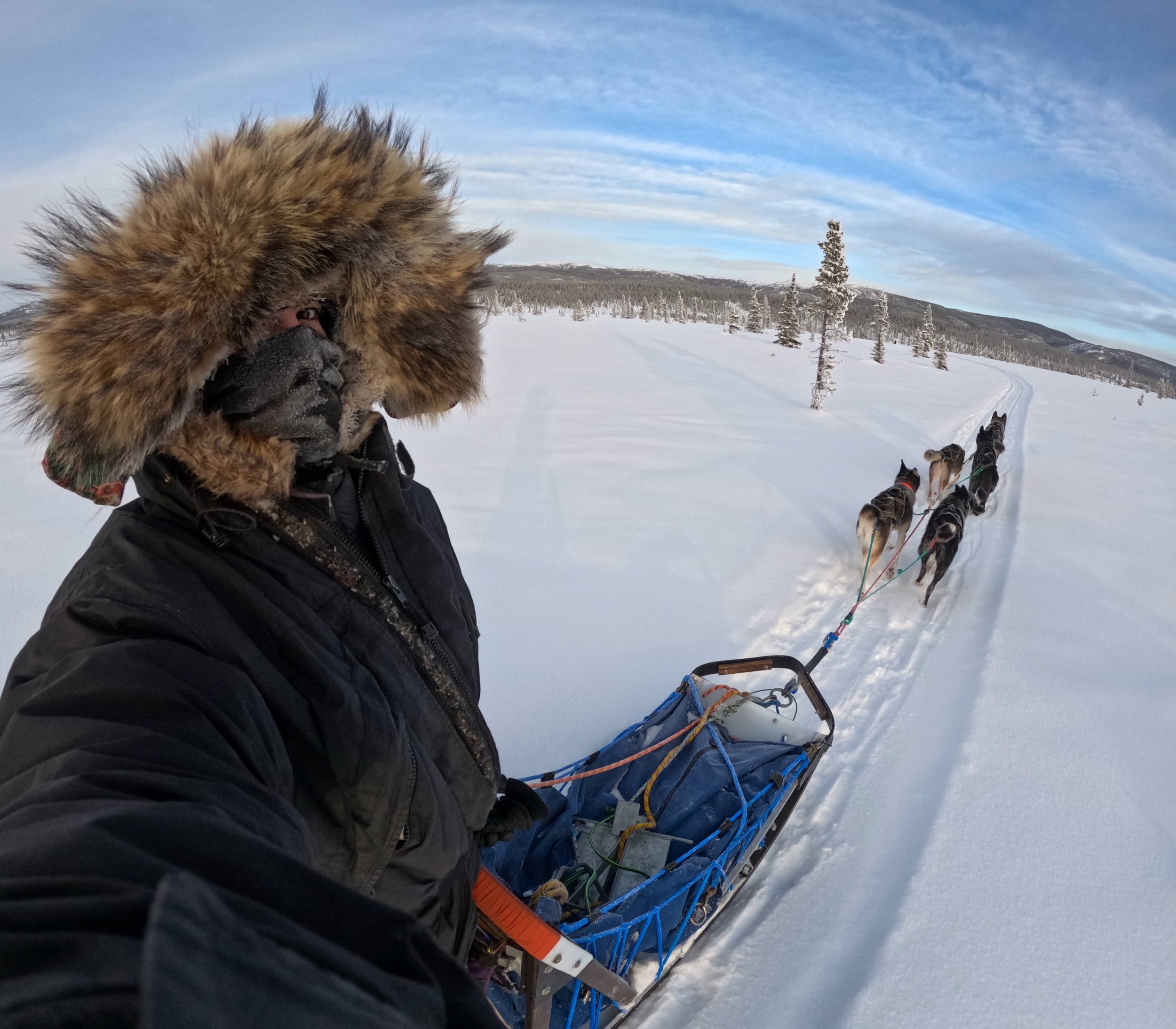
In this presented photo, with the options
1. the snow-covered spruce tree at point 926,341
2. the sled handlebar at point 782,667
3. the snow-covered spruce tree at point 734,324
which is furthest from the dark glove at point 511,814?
the snow-covered spruce tree at point 926,341

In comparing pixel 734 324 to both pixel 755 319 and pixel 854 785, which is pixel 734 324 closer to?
pixel 755 319

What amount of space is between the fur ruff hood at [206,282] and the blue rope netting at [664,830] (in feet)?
5.38

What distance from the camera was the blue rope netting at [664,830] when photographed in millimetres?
1960

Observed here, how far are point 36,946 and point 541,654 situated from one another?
3499mm

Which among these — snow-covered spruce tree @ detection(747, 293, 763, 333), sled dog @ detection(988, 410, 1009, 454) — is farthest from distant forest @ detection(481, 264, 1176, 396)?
sled dog @ detection(988, 410, 1009, 454)

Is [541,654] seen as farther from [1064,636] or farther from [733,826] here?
[1064,636]

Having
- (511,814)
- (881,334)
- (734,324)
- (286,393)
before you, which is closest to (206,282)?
(286,393)

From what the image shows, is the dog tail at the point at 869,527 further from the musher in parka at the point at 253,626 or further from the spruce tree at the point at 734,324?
the spruce tree at the point at 734,324

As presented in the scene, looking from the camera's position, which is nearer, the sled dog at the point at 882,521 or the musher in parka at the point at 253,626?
the musher in parka at the point at 253,626

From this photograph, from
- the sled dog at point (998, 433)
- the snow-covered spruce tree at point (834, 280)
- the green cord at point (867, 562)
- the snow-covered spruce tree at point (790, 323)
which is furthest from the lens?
the snow-covered spruce tree at point (790, 323)

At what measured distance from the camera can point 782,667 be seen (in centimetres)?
290

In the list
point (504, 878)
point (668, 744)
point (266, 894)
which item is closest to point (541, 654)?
point (668, 744)

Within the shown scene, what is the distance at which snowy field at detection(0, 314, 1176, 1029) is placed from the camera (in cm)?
216

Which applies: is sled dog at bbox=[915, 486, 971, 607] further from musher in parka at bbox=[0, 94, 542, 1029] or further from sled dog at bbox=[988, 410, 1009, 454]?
sled dog at bbox=[988, 410, 1009, 454]
